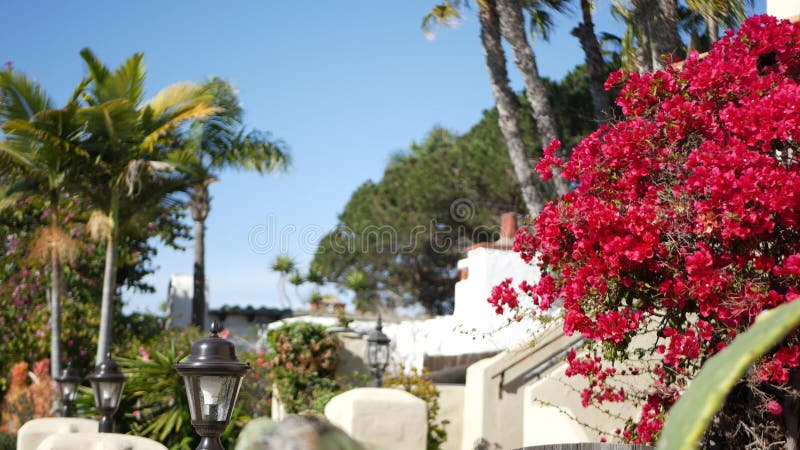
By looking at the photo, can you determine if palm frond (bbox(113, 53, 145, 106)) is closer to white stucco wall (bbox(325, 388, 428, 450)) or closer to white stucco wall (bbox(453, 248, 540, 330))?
white stucco wall (bbox(453, 248, 540, 330))

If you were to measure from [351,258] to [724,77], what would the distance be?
33427 mm

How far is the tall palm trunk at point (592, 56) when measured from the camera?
1566cm

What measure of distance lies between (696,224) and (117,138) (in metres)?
12.6

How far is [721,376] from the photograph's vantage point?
816 millimetres

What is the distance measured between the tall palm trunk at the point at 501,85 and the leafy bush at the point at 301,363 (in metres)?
4.73

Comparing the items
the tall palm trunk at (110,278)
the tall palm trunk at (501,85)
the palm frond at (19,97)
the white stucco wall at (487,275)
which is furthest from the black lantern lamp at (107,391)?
the tall palm trunk at (501,85)

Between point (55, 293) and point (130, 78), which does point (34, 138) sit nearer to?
point (130, 78)

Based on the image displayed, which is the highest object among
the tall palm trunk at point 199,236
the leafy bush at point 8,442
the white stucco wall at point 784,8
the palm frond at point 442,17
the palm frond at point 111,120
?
the palm frond at point 442,17

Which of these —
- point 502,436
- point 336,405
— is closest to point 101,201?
point 336,405

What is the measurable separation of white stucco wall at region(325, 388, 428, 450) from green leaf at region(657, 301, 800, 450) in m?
7.67

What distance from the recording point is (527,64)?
15289mm

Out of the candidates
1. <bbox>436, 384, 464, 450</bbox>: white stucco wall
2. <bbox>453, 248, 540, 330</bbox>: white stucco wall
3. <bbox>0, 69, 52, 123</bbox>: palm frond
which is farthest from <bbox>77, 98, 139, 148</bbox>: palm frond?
<bbox>436, 384, 464, 450</bbox>: white stucco wall

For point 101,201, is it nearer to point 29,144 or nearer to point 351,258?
point 29,144

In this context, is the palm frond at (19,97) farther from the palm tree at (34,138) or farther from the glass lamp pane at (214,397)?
the glass lamp pane at (214,397)
